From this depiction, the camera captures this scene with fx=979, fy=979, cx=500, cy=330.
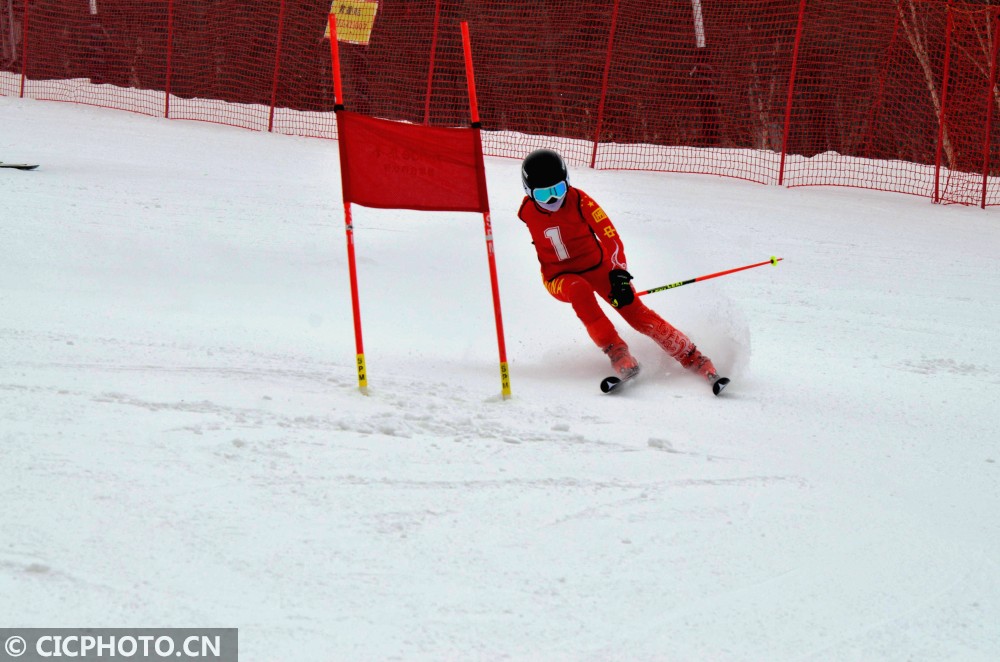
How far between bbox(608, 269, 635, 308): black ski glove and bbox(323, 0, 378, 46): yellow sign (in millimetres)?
9076

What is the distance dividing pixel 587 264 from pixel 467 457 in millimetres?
2028

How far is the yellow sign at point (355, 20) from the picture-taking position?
13602 millimetres

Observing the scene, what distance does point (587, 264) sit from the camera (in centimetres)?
574

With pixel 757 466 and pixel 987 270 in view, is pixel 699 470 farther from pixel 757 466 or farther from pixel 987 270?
pixel 987 270

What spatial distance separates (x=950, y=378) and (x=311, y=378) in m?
4.01

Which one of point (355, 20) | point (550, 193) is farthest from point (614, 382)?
point (355, 20)

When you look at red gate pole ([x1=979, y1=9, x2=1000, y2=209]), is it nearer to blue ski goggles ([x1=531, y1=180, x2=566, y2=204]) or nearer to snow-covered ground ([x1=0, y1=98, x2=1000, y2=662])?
snow-covered ground ([x1=0, y1=98, x2=1000, y2=662])

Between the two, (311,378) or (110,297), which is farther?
(110,297)

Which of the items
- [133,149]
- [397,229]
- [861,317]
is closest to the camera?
[861,317]

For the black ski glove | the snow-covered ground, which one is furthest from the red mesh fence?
the black ski glove

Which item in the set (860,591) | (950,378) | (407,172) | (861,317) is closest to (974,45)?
(861,317)

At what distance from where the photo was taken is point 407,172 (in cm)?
498

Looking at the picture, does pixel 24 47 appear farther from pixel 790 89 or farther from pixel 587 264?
pixel 587 264

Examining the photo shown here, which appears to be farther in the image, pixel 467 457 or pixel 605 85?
pixel 605 85
